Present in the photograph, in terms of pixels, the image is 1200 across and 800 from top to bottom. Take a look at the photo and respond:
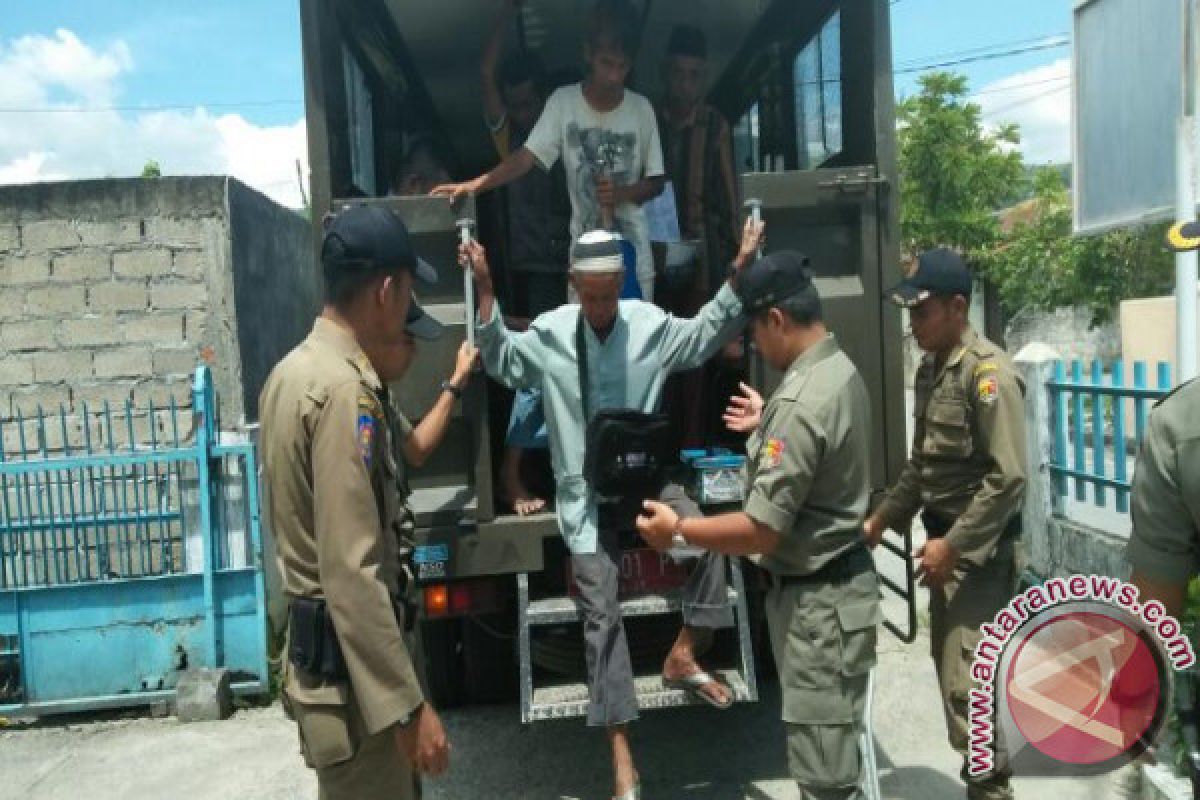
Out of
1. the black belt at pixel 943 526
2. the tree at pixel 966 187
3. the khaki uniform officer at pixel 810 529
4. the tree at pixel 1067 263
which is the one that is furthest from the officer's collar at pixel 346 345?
the tree at pixel 966 187

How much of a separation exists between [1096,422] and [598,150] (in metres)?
2.76

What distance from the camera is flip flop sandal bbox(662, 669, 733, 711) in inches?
135

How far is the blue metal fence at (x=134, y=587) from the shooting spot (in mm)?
4863

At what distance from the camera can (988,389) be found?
313cm

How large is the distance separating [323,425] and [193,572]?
3.28 meters

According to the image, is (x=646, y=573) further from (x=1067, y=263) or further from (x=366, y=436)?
(x=1067, y=263)

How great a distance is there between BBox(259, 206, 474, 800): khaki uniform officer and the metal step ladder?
109cm

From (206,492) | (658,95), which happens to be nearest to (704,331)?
(206,492)

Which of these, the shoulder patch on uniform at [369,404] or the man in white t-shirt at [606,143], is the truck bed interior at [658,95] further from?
the shoulder patch on uniform at [369,404]

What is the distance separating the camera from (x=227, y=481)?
5008 mm

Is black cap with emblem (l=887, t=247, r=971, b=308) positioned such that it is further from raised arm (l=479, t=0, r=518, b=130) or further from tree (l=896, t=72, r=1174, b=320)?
tree (l=896, t=72, r=1174, b=320)

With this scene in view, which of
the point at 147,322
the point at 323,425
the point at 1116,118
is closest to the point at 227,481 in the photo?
the point at 147,322

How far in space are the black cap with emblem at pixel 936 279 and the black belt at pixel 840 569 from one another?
0.93 m

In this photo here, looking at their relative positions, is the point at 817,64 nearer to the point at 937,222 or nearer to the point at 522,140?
the point at 522,140
